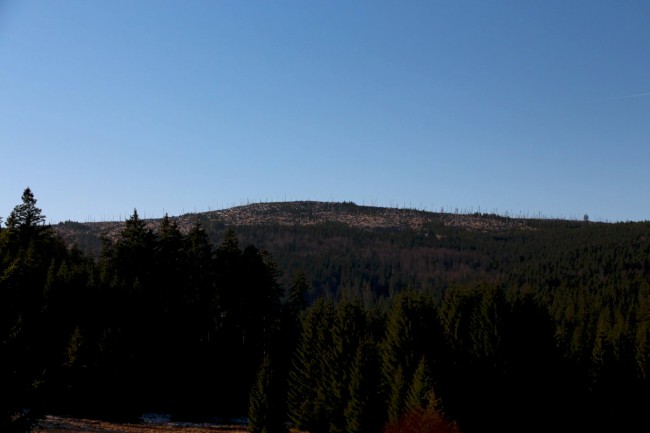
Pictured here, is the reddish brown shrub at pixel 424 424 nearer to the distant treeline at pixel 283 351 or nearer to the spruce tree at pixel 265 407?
the distant treeline at pixel 283 351

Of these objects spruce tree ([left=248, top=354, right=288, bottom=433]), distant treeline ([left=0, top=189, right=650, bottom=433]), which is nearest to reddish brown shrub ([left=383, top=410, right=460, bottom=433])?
distant treeline ([left=0, top=189, right=650, bottom=433])

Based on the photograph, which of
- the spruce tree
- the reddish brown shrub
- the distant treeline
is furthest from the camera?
the distant treeline

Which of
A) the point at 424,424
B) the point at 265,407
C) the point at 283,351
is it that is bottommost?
the point at 283,351

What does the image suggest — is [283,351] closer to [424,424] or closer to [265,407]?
[265,407]

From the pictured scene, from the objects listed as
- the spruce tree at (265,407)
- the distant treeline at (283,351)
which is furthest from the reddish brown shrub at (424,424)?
the spruce tree at (265,407)

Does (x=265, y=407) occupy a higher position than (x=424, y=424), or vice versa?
(x=424, y=424)

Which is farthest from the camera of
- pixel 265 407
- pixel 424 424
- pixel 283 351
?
pixel 283 351

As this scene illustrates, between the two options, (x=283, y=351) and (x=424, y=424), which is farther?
(x=283, y=351)

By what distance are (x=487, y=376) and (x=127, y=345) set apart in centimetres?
2910

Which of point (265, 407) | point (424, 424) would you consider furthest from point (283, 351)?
point (424, 424)

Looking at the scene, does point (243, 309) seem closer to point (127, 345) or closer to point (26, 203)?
point (127, 345)

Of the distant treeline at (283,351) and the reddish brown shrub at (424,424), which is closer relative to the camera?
the reddish brown shrub at (424,424)

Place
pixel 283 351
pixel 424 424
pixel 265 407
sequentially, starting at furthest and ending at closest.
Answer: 1. pixel 283 351
2. pixel 265 407
3. pixel 424 424

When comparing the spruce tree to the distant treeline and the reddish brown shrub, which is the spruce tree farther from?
the reddish brown shrub
